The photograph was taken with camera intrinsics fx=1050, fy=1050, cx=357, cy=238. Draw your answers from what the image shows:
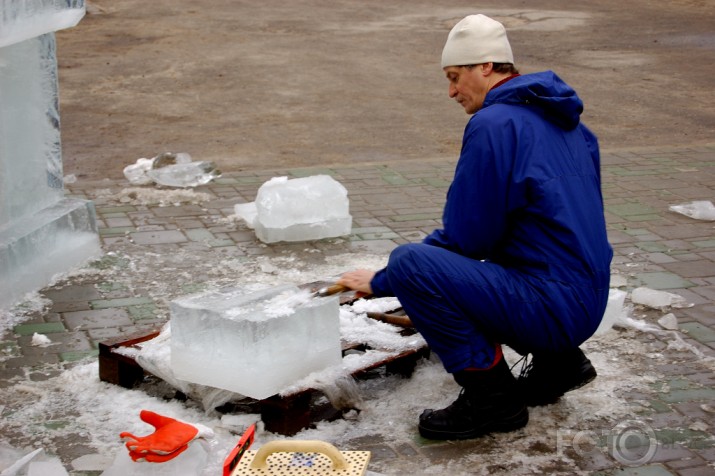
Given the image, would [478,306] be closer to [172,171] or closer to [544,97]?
[544,97]

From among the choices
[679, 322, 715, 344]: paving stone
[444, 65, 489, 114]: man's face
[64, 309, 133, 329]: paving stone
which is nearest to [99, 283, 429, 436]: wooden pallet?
[64, 309, 133, 329]: paving stone

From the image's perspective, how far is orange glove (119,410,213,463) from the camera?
3295 millimetres

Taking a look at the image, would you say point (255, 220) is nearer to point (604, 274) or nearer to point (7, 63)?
point (7, 63)

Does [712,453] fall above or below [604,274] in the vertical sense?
below

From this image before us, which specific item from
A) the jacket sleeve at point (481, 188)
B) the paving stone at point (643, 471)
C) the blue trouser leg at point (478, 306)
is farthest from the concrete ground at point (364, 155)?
the jacket sleeve at point (481, 188)

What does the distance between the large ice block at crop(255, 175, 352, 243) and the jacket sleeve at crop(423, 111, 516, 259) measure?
7.84ft

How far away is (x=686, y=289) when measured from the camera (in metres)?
5.30

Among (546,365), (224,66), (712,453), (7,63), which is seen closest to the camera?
(712,453)

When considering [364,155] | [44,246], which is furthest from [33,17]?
[364,155]

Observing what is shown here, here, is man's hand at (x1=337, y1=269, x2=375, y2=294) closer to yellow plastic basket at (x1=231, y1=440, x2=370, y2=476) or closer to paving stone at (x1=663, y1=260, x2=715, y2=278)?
yellow plastic basket at (x1=231, y1=440, x2=370, y2=476)

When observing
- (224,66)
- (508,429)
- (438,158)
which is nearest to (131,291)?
(508,429)

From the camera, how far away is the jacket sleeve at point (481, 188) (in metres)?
3.52

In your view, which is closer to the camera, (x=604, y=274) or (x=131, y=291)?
(x=604, y=274)

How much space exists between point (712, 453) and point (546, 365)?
2.12ft
